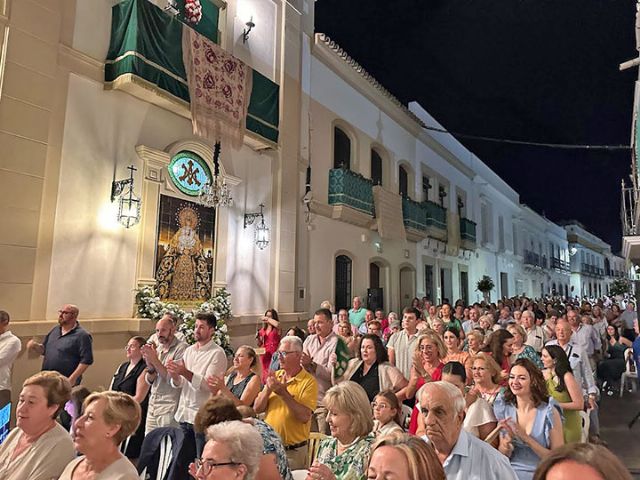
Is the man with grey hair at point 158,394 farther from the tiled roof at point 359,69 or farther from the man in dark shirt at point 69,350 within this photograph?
the tiled roof at point 359,69

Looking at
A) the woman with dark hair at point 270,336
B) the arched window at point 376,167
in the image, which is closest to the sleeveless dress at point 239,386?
the woman with dark hair at point 270,336

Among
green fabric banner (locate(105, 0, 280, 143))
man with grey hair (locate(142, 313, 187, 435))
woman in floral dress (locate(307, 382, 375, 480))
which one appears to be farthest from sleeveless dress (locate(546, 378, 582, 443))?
green fabric banner (locate(105, 0, 280, 143))

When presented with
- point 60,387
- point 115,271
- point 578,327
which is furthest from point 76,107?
point 578,327

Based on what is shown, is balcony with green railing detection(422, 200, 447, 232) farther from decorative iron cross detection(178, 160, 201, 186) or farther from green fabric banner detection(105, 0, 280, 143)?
green fabric banner detection(105, 0, 280, 143)

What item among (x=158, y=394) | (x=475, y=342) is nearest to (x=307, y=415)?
(x=158, y=394)

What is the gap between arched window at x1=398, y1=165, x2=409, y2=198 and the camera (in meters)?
17.6

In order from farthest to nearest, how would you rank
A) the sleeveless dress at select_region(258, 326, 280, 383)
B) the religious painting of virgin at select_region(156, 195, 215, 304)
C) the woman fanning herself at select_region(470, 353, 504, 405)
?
the religious painting of virgin at select_region(156, 195, 215, 304) → the sleeveless dress at select_region(258, 326, 280, 383) → the woman fanning herself at select_region(470, 353, 504, 405)

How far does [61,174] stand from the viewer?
23.0ft

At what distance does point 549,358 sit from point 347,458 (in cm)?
248

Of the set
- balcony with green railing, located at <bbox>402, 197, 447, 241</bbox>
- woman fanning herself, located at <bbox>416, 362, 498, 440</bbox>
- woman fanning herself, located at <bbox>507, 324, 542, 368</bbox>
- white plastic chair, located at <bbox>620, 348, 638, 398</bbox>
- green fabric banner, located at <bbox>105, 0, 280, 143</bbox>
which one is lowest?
white plastic chair, located at <bbox>620, 348, 638, 398</bbox>

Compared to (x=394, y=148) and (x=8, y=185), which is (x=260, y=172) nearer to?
(x=8, y=185)

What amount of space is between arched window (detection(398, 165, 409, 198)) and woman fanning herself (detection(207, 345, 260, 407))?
45.3 ft

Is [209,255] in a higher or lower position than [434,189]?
lower

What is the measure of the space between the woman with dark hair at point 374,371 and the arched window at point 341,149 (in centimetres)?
962
